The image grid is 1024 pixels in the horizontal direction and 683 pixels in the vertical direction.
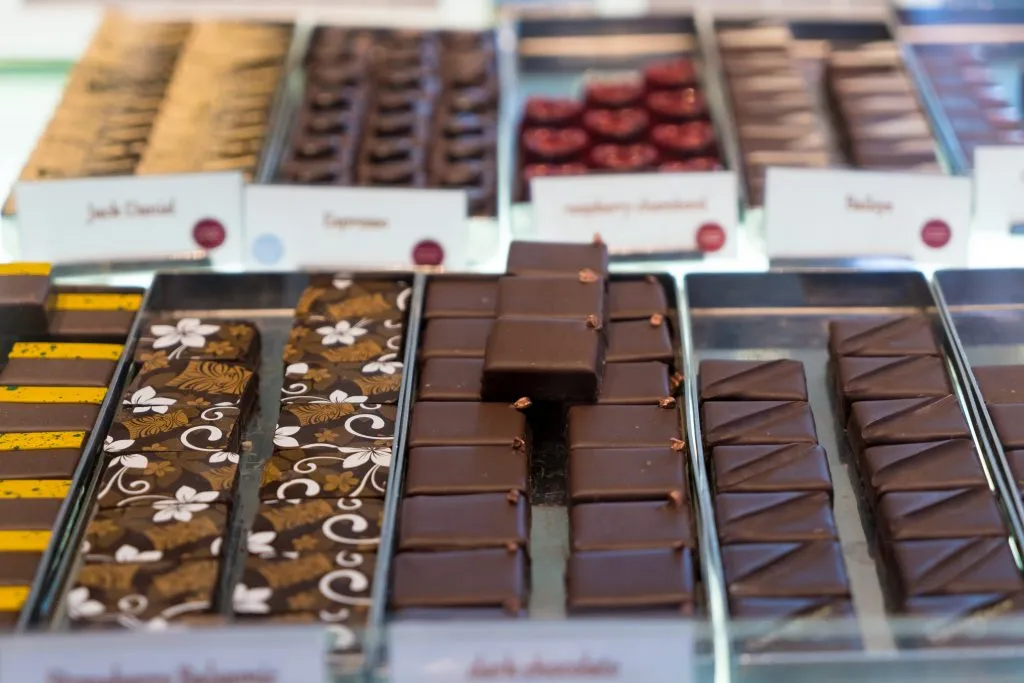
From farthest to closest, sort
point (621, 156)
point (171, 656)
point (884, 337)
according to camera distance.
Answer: point (621, 156), point (884, 337), point (171, 656)

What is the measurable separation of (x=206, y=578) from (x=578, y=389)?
0.75 m

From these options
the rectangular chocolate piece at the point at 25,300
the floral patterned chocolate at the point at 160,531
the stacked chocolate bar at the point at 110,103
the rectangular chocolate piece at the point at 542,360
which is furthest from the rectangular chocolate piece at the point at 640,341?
the stacked chocolate bar at the point at 110,103

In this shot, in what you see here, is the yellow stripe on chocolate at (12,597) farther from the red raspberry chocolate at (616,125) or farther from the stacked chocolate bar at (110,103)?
the red raspberry chocolate at (616,125)

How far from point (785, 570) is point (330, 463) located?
2.66 ft

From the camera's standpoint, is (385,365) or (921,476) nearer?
(921,476)

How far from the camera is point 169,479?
2.20 m

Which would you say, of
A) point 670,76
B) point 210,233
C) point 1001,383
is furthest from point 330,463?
point 670,76

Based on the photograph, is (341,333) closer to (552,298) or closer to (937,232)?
(552,298)

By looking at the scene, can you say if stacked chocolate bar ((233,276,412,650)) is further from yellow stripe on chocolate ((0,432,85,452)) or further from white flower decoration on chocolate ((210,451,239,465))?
yellow stripe on chocolate ((0,432,85,452))

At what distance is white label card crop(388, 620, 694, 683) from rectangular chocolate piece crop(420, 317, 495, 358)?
84cm

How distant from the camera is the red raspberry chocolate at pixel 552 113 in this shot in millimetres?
3316

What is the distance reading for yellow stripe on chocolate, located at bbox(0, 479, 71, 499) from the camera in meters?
2.19

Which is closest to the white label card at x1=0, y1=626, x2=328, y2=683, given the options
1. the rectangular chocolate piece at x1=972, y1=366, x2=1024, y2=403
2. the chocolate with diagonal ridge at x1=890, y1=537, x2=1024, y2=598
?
the chocolate with diagonal ridge at x1=890, y1=537, x2=1024, y2=598

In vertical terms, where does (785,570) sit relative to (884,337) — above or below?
below
